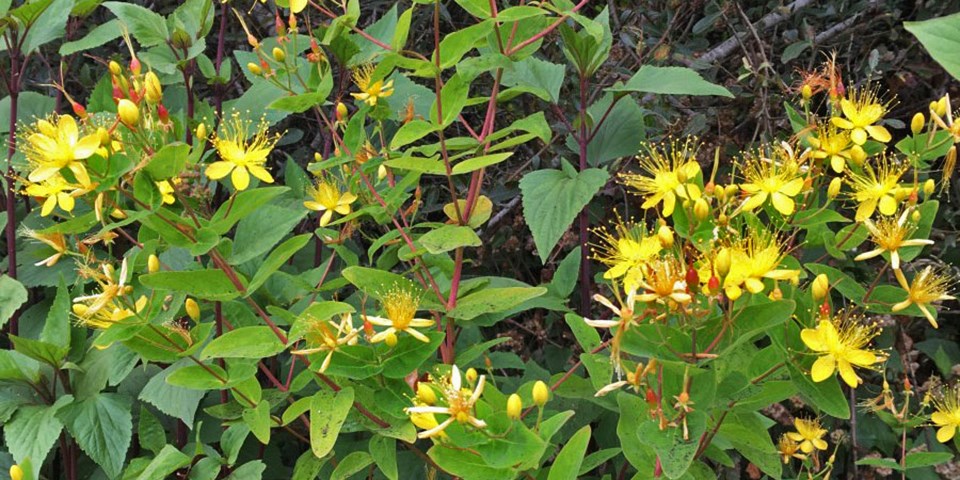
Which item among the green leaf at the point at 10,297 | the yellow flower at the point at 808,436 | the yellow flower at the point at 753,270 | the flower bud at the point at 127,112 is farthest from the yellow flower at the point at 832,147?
the green leaf at the point at 10,297

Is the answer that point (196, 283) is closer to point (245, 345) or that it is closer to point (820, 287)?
point (245, 345)

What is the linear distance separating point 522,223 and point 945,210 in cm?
85

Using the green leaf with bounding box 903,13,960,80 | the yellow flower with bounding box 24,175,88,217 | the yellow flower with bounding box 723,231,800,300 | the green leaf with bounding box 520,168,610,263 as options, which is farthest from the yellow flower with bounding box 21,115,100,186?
the green leaf with bounding box 903,13,960,80

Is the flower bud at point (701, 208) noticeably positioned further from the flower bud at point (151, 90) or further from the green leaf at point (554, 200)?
the flower bud at point (151, 90)

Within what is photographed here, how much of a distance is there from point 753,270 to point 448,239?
1.15 feet

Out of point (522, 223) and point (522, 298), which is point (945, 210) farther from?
point (522, 298)

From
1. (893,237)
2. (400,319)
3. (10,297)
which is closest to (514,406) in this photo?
(400,319)

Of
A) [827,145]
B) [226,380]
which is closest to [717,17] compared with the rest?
[827,145]

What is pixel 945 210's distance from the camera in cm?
176

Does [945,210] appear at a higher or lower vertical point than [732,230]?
lower

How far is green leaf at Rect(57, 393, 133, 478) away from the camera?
3.93ft

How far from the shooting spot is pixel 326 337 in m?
0.98

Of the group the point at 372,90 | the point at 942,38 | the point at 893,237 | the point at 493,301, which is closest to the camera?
the point at 942,38

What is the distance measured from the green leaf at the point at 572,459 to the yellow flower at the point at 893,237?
1.16 ft
